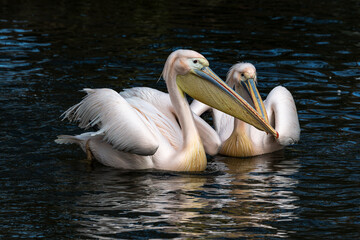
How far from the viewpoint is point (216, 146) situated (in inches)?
236

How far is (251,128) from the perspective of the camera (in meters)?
6.22

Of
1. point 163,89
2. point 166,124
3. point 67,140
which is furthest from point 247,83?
point 163,89

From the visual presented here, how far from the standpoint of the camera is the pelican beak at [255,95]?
228 inches

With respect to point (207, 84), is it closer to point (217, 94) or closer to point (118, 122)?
point (217, 94)

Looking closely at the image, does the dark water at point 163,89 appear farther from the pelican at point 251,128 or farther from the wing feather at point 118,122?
the wing feather at point 118,122

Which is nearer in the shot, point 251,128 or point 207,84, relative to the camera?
point 207,84

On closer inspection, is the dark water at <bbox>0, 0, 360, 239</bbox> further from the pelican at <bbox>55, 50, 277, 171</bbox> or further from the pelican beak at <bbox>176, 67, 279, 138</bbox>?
the pelican beak at <bbox>176, 67, 279, 138</bbox>

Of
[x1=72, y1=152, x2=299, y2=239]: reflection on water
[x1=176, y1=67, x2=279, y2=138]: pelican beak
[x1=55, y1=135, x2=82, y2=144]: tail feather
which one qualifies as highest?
[x1=176, y1=67, x2=279, y2=138]: pelican beak

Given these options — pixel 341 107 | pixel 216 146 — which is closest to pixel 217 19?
pixel 341 107

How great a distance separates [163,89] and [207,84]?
2476 millimetres

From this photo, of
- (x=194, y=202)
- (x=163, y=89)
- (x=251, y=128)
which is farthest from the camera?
(x=163, y=89)

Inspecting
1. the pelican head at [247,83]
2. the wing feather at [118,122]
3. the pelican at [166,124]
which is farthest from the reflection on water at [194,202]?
→ the pelican head at [247,83]

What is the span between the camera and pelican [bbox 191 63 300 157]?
5.91 meters

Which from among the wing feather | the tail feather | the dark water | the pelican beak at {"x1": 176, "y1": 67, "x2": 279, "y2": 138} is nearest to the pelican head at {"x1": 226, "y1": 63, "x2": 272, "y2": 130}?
the pelican beak at {"x1": 176, "y1": 67, "x2": 279, "y2": 138}
